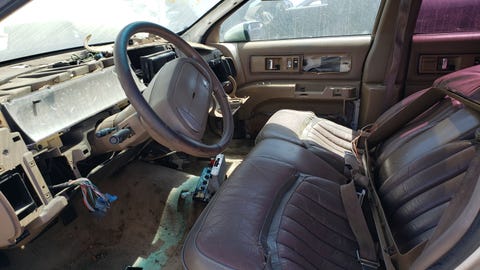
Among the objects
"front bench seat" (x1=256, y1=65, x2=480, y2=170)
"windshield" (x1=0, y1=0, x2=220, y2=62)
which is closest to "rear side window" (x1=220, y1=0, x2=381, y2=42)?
"windshield" (x1=0, y1=0, x2=220, y2=62)

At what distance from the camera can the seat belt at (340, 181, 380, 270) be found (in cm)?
106

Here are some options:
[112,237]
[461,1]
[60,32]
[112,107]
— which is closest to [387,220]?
[112,107]

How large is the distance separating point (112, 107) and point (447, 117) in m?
1.35

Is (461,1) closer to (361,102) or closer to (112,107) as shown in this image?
(361,102)

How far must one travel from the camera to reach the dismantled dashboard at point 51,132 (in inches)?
44.1

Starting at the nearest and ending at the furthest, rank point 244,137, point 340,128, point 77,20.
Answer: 1. point 340,128
2. point 77,20
3. point 244,137

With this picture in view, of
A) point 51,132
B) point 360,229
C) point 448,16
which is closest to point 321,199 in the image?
point 360,229

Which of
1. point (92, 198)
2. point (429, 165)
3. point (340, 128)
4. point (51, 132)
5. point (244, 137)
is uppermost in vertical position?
point (51, 132)

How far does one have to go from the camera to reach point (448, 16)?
1.98 m

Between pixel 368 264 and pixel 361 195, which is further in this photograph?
pixel 361 195

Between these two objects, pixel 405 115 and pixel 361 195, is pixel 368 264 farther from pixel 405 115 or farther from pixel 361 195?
pixel 405 115

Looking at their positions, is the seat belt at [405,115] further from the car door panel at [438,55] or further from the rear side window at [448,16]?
the rear side window at [448,16]

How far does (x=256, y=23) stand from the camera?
2490 millimetres

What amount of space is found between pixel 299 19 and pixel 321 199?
5.15ft
